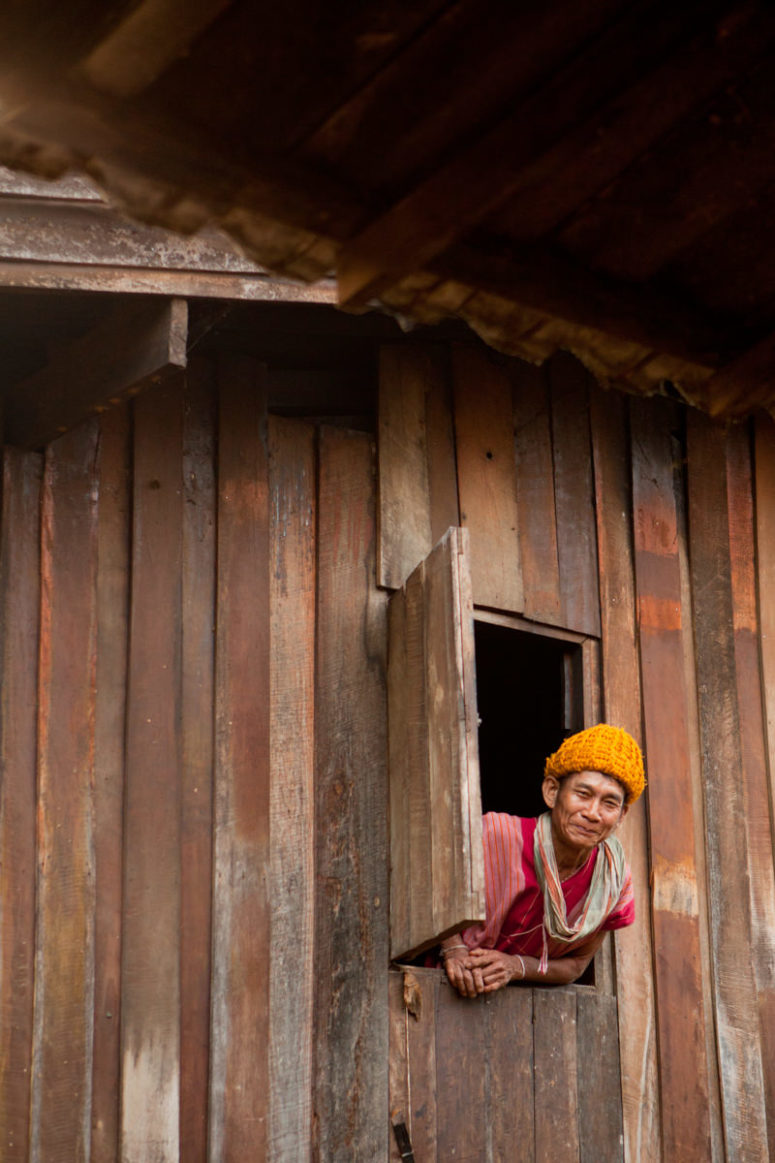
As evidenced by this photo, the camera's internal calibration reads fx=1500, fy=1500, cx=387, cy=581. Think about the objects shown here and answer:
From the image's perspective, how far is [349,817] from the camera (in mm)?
5332

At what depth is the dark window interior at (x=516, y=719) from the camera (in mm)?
8812

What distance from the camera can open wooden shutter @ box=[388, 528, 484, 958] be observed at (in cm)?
472

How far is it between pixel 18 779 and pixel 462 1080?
1806 millimetres

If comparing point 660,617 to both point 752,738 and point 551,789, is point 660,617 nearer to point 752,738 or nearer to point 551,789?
point 752,738

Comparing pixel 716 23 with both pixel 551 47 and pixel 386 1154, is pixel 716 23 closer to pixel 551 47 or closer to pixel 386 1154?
pixel 551 47

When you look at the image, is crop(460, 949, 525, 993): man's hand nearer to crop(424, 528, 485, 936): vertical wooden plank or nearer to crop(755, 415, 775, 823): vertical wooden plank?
crop(424, 528, 485, 936): vertical wooden plank

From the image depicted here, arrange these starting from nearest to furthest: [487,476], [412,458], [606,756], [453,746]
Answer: [453,746]
[606,756]
[412,458]
[487,476]

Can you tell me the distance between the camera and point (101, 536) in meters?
5.13

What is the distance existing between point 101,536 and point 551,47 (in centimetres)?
324

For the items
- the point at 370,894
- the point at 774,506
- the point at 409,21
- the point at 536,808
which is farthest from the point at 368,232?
the point at 536,808

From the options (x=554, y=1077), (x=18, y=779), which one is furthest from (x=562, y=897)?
(x=18, y=779)

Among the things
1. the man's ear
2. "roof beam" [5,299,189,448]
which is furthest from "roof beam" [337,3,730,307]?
the man's ear

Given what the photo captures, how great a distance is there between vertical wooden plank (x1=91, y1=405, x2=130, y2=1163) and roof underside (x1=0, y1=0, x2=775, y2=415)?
2.71 meters

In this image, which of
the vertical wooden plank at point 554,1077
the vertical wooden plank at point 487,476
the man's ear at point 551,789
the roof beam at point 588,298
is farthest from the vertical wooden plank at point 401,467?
the roof beam at point 588,298
